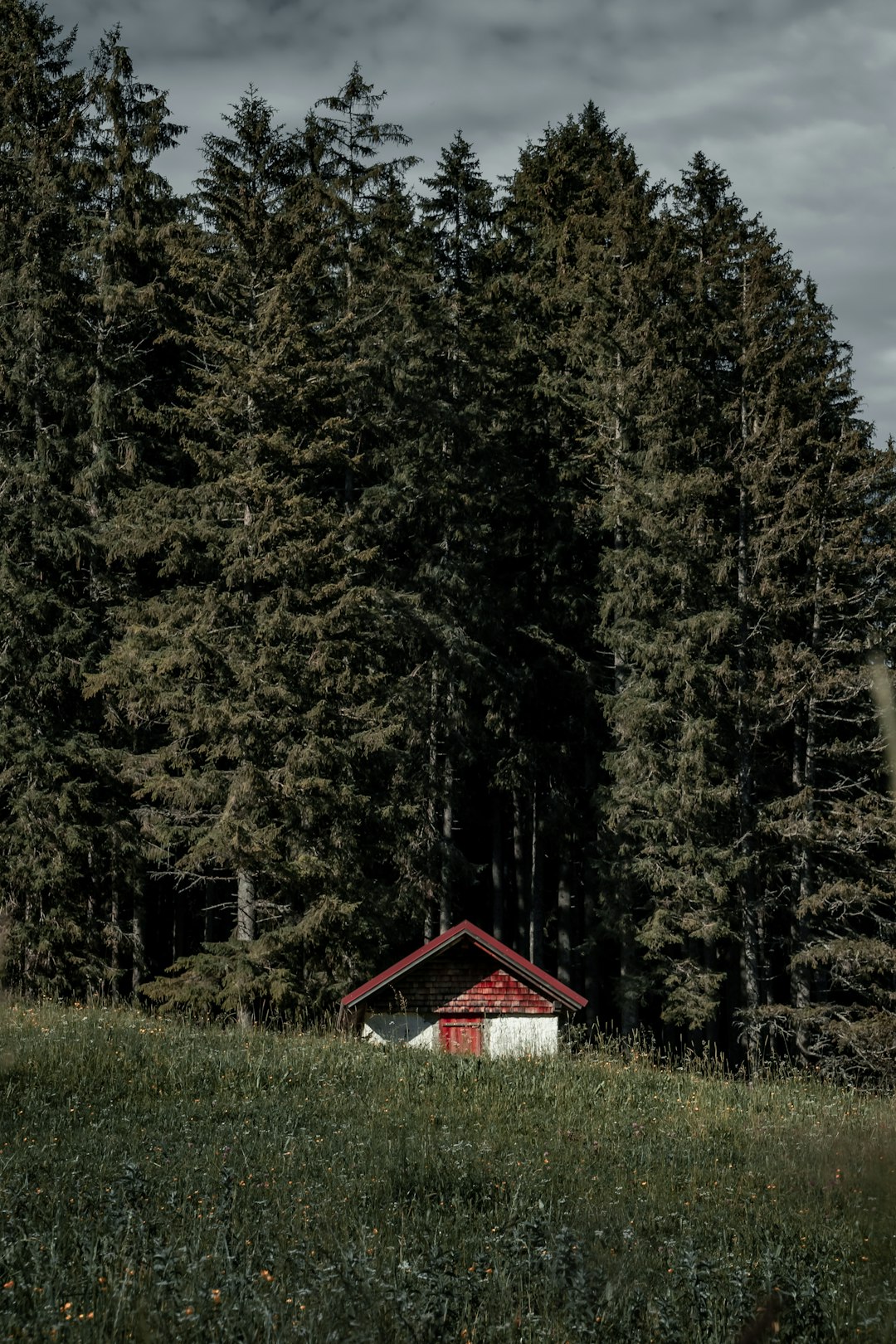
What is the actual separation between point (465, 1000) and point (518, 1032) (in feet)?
3.50

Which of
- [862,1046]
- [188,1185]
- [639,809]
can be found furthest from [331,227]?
[188,1185]

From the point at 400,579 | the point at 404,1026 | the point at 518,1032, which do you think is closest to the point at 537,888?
the point at 400,579

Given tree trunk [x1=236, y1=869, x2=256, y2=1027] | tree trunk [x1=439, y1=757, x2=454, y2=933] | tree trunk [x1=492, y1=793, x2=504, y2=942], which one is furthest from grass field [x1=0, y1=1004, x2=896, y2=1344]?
tree trunk [x1=492, y1=793, x2=504, y2=942]

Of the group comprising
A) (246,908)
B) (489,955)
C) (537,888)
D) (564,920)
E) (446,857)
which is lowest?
(564,920)

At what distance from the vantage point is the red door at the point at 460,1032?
2000 cm

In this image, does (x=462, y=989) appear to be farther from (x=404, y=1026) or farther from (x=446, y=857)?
(x=446, y=857)

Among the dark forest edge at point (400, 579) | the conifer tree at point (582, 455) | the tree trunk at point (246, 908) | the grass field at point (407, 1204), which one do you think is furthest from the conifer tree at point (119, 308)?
the grass field at point (407, 1204)

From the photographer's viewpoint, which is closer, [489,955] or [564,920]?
[489,955]

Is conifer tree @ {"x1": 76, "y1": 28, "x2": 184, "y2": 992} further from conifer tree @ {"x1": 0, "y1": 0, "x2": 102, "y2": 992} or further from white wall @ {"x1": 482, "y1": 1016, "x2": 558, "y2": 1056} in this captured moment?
white wall @ {"x1": 482, "y1": 1016, "x2": 558, "y2": 1056}

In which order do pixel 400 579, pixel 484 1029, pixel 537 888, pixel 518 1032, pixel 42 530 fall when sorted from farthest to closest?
1. pixel 537 888
2. pixel 400 579
3. pixel 42 530
4. pixel 518 1032
5. pixel 484 1029

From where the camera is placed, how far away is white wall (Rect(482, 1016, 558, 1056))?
19609 millimetres

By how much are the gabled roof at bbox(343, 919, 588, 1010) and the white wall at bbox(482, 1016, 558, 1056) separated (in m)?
0.47

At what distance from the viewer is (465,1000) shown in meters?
20.4

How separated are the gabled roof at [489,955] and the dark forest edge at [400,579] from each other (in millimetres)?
947
